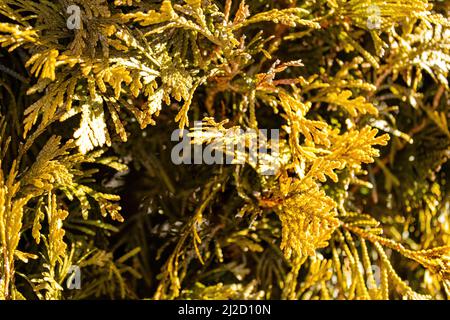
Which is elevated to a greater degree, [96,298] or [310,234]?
[310,234]

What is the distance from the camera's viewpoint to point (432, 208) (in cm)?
281

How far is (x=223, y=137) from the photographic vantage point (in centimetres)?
210

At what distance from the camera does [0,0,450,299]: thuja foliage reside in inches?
79.2

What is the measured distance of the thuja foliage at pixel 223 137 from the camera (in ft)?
6.60

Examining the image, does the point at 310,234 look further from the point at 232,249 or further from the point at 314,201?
the point at 232,249
